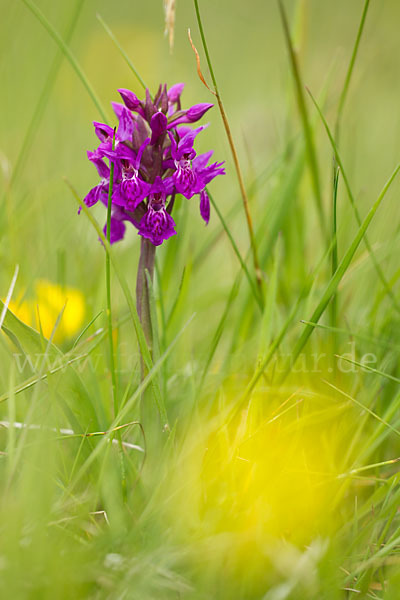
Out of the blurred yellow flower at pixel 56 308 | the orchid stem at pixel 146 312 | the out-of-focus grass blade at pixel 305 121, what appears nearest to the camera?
the orchid stem at pixel 146 312

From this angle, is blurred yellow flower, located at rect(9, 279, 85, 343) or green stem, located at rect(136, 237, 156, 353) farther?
blurred yellow flower, located at rect(9, 279, 85, 343)

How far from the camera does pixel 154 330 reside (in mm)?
1133

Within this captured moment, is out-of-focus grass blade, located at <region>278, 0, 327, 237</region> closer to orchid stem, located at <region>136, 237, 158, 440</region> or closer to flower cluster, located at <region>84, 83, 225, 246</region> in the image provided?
flower cluster, located at <region>84, 83, 225, 246</region>

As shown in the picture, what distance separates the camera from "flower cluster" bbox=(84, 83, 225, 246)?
3.67 feet

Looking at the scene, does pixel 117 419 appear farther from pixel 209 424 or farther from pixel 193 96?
pixel 193 96

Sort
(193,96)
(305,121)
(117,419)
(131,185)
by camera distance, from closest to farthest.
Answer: (117,419) < (131,185) < (305,121) < (193,96)

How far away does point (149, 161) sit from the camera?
118 centimetres

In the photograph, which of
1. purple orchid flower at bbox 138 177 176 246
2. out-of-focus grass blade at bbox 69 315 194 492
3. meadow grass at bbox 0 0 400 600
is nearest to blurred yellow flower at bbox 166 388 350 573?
meadow grass at bbox 0 0 400 600

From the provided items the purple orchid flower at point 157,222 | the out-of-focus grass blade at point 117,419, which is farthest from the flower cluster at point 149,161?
the out-of-focus grass blade at point 117,419

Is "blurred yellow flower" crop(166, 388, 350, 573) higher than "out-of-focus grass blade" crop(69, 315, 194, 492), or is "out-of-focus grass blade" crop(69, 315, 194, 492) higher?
"out-of-focus grass blade" crop(69, 315, 194, 492)

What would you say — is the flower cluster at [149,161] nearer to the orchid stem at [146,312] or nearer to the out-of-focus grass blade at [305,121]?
the orchid stem at [146,312]

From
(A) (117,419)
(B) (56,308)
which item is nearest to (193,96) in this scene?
(B) (56,308)

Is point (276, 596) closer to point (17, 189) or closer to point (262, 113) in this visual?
point (17, 189)

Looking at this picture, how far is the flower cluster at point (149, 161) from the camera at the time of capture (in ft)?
3.67
